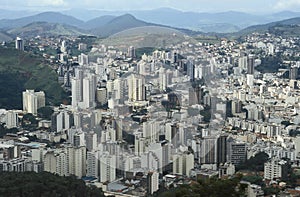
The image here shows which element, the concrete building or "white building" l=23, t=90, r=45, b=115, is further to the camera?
"white building" l=23, t=90, r=45, b=115

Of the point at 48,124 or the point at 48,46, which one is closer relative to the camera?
the point at 48,124

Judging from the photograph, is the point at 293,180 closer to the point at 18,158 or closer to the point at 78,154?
the point at 78,154

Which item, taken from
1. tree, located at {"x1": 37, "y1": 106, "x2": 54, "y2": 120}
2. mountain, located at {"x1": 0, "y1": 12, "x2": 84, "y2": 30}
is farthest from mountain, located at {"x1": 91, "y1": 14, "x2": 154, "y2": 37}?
mountain, located at {"x1": 0, "y1": 12, "x2": 84, "y2": 30}

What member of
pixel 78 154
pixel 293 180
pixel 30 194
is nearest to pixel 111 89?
pixel 30 194

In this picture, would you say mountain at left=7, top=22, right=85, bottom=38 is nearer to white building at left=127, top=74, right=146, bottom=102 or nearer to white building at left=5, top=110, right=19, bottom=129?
white building at left=5, top=110, right=19, bottom=129

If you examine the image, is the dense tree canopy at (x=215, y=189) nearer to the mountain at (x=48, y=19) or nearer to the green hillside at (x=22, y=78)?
the green hillside at (x=22, y=78)

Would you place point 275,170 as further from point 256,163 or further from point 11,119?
point 11,119

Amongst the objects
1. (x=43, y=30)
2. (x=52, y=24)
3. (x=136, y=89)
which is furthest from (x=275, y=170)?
(x=52, y=24)

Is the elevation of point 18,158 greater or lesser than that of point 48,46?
lesser
